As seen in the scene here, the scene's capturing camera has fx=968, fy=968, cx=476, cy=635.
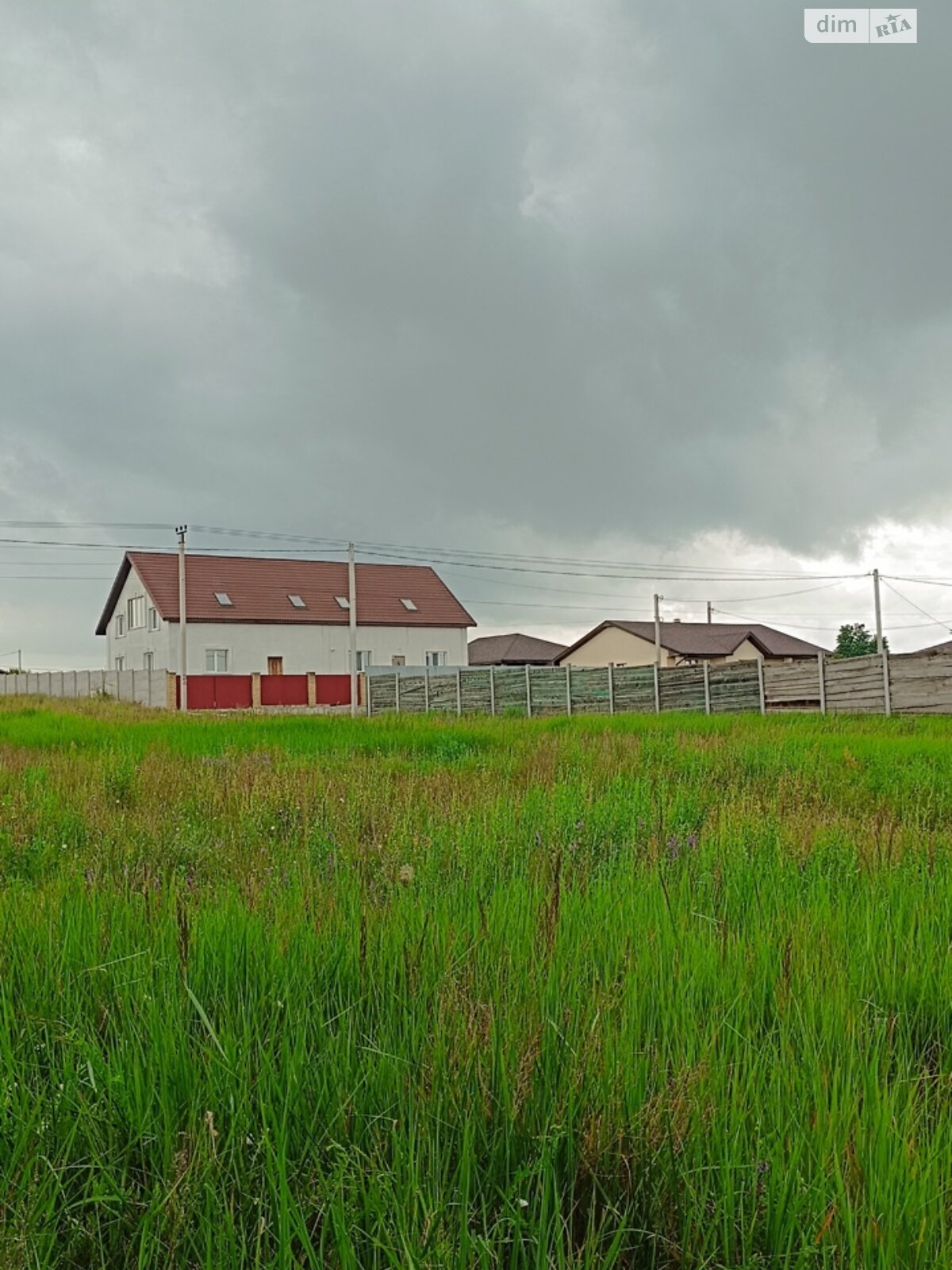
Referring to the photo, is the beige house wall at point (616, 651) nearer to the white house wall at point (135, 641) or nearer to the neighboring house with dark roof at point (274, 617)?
the neighboring house with dark roof at point (274, 617)

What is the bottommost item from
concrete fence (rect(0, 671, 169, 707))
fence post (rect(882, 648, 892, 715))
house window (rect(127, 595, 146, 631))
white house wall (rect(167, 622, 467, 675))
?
fence post (rect(882, 648, 892, 715))

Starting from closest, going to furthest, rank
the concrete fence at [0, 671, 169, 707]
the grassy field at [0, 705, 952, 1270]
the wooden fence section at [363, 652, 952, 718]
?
1. the grassy field at [0, 705, 952, 1270]
2. the wooden fence section at [363, 652, 952, 718]
3. the concrete fence at [0, 671, 169, 707]

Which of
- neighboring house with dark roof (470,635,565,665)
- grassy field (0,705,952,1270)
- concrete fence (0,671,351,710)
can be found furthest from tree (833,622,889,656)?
grassy field (0,705,952,1270)

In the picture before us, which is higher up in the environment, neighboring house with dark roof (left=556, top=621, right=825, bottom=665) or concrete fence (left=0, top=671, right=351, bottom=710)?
neighboring house with dark roof (left=556, top=621, right=825, bottom=665)

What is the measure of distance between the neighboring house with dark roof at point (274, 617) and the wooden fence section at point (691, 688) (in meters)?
13.1

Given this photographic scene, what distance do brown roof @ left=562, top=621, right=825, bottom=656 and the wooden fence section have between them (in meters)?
32.3

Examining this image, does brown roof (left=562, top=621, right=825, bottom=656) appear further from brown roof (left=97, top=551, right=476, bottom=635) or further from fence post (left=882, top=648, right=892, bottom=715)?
fence post (left=882, top=648, right=892, bottom=715)

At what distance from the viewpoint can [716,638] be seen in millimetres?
67438

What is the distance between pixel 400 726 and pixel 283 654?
36064 millimetres

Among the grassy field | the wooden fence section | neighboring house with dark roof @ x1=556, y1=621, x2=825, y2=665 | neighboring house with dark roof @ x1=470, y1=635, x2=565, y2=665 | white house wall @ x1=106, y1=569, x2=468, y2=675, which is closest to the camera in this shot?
the grassy field

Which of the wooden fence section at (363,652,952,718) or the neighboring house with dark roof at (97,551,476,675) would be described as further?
the neighboring house with dark roof at (97,551,476,675)

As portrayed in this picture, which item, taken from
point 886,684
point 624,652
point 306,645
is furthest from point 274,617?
point 886,684

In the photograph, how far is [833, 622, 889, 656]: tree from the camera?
215 ft

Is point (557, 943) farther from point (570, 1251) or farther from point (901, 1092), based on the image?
point (570, 1251)
